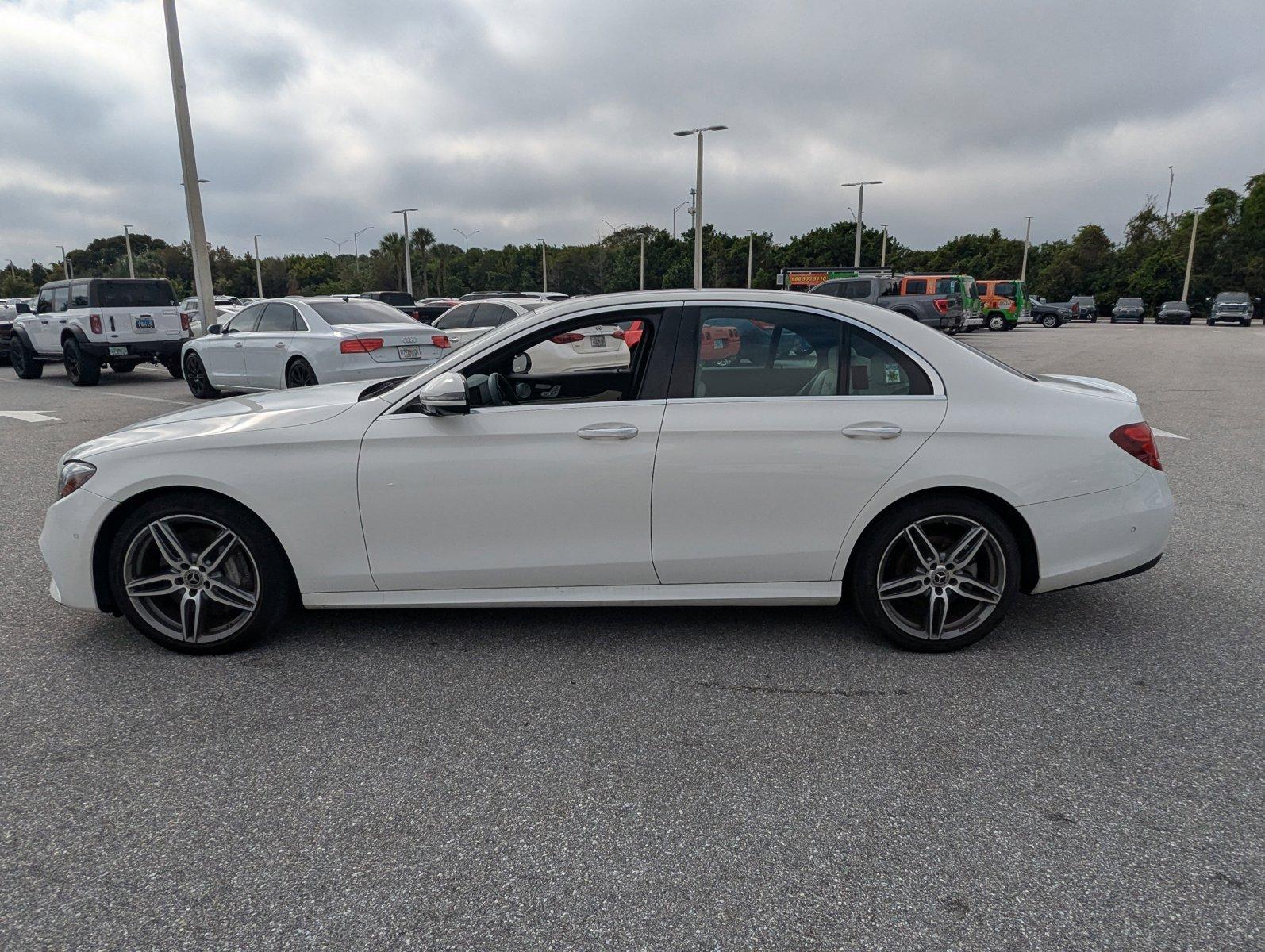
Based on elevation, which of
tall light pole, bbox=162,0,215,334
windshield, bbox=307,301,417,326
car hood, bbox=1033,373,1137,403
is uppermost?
tall light pole, bbox=162,0,215,334

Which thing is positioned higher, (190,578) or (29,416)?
(190,578)

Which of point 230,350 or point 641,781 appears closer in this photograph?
point 641,781

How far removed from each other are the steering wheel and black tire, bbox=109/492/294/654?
3.69 ft

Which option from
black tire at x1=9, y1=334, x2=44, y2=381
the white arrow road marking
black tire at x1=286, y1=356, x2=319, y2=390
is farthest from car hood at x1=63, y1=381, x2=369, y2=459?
black tire at x1=9, y1=334, x2=44, y2=381

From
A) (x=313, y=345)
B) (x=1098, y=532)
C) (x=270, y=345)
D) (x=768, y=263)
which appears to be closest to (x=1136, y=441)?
(x=1098, y=532)

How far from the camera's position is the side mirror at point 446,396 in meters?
3.70

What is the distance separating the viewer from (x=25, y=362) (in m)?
17.9

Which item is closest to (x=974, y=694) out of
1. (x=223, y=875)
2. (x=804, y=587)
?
(x=804, y=587)

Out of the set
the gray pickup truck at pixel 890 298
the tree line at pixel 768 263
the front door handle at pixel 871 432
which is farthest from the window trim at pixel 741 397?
the tree line at pixel 768 263

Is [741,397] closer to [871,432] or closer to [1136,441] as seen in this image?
[871,432]

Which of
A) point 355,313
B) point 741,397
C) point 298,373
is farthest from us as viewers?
point 355,313

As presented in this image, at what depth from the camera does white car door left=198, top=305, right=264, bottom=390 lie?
510 inches

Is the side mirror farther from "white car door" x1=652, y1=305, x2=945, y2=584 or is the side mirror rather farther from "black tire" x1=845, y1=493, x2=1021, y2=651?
"black tire" x1=845, y1=493, x2=1021, y2=651

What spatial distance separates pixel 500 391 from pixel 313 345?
339 inches
